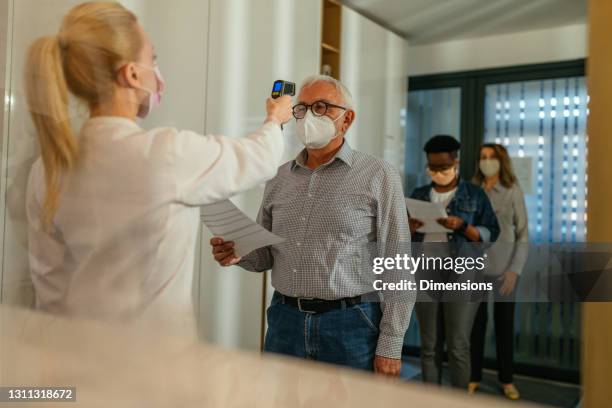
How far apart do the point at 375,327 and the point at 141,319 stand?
0.39 metres

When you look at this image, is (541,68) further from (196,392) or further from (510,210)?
(196,392)

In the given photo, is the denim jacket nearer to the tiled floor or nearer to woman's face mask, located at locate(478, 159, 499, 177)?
woman's face mask, located at locate(478, 159, 499, 177)

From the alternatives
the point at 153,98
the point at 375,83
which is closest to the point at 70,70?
the point at 153,98

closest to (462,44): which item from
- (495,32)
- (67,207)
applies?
(495,32)

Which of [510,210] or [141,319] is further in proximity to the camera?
[141,319]

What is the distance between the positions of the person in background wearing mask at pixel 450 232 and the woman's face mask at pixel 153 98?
1.43 feet

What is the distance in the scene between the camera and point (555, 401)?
1.69ft

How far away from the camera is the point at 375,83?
0.66 m

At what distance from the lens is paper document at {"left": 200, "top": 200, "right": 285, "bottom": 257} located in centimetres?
71

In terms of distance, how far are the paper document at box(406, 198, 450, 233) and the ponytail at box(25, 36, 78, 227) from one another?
59 cm

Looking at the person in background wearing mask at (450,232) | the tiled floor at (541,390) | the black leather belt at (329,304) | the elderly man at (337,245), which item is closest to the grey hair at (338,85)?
the elderly man at (337,245)

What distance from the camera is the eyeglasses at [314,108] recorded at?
0.67 m

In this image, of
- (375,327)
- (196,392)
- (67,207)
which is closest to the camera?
(375,327)

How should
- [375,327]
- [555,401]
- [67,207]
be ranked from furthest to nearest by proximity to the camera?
[67,207], [375,327], [555,401]
